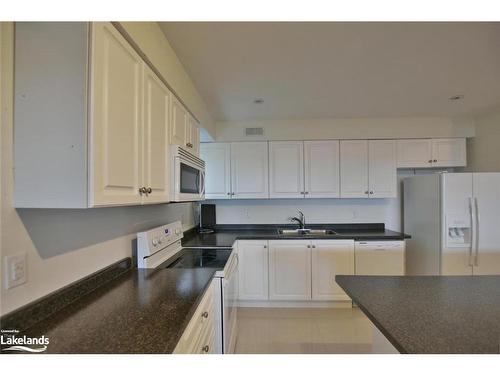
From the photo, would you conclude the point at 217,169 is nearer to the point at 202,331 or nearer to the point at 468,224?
the point at 202,331

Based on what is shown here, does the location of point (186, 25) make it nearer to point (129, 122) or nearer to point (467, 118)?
point (129, 122)

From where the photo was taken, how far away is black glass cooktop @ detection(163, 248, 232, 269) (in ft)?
5.93

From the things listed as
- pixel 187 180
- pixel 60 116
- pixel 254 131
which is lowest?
pixel 187 180

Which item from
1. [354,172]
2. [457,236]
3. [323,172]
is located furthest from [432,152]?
[323,172]

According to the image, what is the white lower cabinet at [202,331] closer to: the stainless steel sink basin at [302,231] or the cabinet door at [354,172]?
the stainless steel sink basin at [302,231]

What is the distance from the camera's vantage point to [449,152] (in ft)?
11.0

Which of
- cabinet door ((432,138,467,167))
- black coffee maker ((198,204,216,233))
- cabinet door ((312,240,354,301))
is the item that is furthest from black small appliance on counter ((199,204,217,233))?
cabinet door ((432,138,467,167))

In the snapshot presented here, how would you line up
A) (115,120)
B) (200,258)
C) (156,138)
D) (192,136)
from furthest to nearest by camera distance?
(192,136) → (200,258) → (156,138) → (115,120)

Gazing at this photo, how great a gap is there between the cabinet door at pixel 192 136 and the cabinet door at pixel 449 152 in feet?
9.95

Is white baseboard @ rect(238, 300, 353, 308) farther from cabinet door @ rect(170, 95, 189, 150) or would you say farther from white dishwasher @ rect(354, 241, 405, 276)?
cabinet door @ rect(170, 95, 189, 150)

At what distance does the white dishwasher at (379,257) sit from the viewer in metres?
3.00

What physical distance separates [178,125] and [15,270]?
1.25 m

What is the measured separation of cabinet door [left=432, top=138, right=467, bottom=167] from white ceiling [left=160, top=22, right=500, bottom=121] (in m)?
0.47
